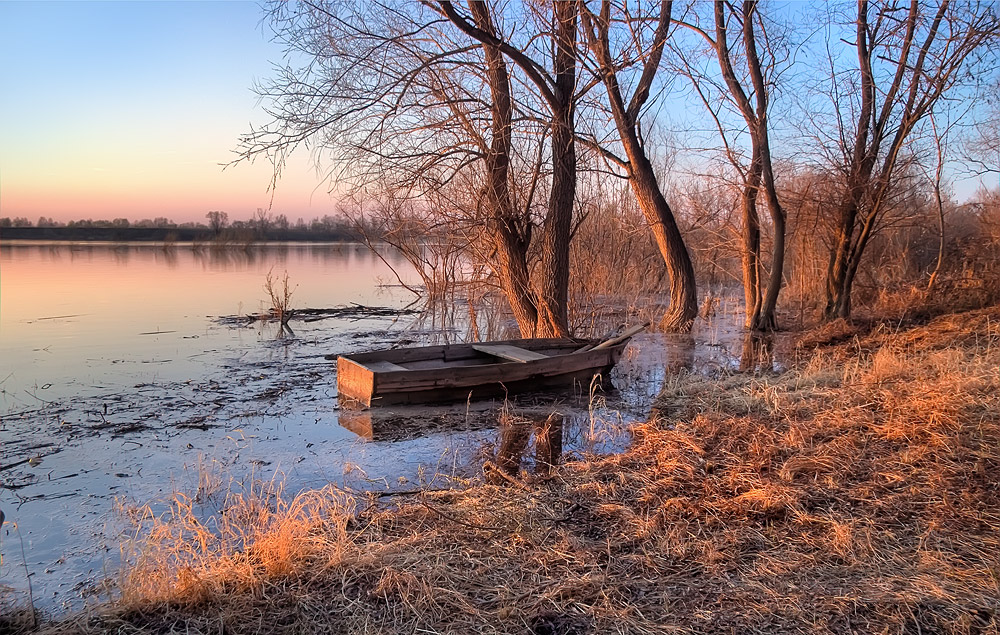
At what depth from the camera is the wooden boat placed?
26.9 feet

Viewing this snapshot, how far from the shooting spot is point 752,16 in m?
12.9

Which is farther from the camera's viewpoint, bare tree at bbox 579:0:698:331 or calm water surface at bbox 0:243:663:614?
bare tree at bbox 579:0:698:331

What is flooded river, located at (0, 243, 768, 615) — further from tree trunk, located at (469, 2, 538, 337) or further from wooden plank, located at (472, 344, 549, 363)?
tree trunk, located at (469, 2, 538, 337)

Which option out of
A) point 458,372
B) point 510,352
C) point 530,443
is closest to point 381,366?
point 458,372

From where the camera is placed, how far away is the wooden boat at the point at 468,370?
26.9 feet

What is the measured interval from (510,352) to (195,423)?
406 centimetres

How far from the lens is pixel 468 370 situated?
854cm

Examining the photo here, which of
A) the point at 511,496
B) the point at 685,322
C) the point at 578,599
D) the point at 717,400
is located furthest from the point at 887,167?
the point at 578,599

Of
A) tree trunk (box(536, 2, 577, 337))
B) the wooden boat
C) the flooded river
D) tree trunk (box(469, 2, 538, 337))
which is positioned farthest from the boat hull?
tree trunk (box(469, 2, 538, 337))

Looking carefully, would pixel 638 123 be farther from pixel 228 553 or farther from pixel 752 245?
pixel 228 553

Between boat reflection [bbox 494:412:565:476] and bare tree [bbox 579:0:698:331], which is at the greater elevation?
bare tree [bbox 579:0:698:331]

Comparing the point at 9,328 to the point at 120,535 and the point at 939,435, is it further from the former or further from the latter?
the point at 939,435

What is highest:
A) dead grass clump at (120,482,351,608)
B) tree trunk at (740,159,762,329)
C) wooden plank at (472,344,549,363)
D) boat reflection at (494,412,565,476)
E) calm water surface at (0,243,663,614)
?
tree trunk at (740,159,762,329)

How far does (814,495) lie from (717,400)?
296 centimetres
